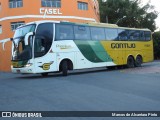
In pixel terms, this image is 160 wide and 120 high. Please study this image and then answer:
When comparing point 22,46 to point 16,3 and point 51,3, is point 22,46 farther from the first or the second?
point 16,3

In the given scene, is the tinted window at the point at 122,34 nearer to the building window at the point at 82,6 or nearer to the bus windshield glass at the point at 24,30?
the bus windshield glass at the point at 24,30

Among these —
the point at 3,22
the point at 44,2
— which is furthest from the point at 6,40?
the point at 44,2

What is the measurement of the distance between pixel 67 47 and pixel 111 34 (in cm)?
503

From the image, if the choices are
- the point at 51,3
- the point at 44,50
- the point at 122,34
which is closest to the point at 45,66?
the point at 44,50

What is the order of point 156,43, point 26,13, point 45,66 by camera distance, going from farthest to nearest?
point 156,43, point 26,13, point 45,66

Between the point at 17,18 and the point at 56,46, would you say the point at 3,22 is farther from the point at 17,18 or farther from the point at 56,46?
the point at 56,46

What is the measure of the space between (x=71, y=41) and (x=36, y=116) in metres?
12.0

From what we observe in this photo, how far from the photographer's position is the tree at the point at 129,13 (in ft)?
152

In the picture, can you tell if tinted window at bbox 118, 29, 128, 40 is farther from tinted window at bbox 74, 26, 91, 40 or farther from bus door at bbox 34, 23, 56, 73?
bus door at bbox 34, 23, 56, 73

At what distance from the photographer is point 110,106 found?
7531 millimetres

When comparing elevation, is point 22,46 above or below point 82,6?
below

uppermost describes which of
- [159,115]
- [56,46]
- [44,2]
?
[44,2]

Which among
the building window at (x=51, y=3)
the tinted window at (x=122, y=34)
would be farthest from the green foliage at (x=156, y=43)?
the tinted window at (x=122, y=34)

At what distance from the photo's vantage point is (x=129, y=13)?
152 feet
